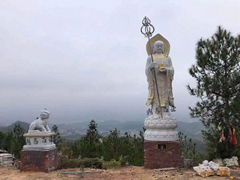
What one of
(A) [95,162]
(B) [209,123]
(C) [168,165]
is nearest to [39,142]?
(A) [95,162]

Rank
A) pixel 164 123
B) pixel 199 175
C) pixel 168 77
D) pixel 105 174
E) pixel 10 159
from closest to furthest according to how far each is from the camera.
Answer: pixel 199 175 → pixel 105 174 → pixel 164 123 → pixel 168 77 → pixel 10 159

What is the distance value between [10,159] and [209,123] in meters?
7.36

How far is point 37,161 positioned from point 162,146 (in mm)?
3970

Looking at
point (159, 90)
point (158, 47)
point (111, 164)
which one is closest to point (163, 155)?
point (111, 164)

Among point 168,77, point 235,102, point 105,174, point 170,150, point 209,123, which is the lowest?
point 105,174

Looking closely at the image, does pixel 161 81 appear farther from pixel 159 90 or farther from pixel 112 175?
pixel 112 175

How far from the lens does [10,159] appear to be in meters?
11.2

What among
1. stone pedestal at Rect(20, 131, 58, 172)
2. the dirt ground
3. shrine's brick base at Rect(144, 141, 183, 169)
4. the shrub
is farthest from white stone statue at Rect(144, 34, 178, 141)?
stone pedestal at Rect(20, 131, 58, 172)

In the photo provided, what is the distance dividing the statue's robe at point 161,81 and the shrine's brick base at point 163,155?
135cm

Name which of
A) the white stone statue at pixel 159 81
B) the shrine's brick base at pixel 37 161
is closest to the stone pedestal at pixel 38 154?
the shrine's brick base at pixel 37 161

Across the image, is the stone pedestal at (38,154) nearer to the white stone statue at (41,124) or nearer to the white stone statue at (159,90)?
the white stone statue at (41,124)

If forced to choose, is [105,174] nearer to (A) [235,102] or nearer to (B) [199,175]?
(B) [199,175]

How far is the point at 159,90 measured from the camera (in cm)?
1019

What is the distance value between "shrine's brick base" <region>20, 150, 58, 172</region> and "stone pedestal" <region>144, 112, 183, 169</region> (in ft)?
10.1
